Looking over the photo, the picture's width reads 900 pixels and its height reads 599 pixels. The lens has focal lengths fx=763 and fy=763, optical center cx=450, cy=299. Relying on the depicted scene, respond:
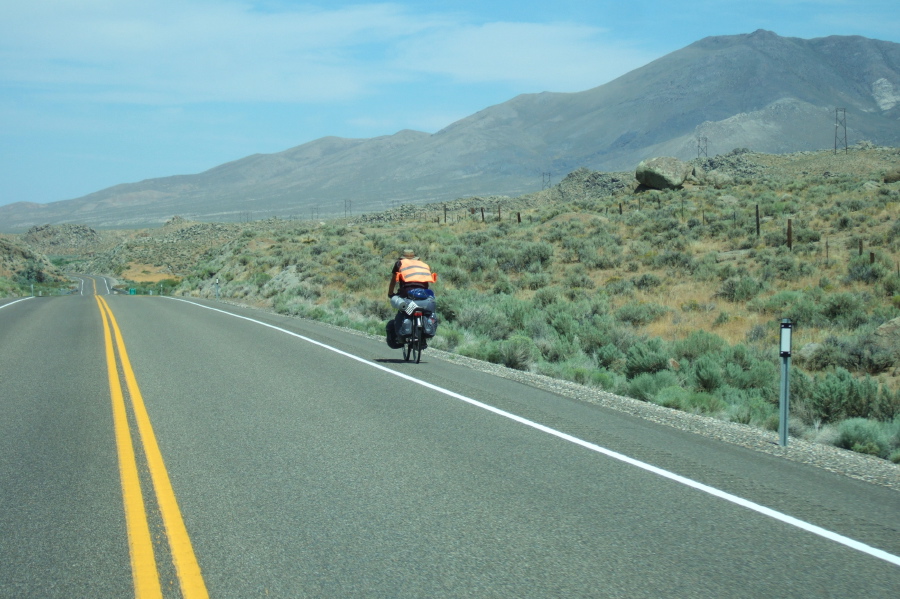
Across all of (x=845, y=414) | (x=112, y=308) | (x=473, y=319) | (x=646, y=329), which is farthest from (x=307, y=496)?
(x=112, y=308)

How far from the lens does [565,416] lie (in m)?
8.83

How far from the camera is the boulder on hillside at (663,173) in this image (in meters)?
58.9

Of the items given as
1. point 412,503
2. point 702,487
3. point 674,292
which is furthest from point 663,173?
point 412,503

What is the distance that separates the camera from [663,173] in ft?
195

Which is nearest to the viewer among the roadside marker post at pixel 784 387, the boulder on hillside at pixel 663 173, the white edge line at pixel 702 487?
the white edge line at pixel 702 487

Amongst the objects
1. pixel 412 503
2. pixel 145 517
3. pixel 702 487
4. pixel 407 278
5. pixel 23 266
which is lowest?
pixel 23 266

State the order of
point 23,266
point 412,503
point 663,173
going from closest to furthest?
1. point 412,503
2. point 663,173
3. point 23,266

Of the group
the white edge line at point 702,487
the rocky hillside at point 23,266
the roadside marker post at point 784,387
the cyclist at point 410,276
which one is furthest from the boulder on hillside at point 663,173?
the rocky hillside at point 23,266

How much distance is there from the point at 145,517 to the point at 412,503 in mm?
1861

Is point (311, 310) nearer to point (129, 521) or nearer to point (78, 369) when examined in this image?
point (78, 369)

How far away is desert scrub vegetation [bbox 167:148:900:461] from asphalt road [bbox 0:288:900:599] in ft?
9.74

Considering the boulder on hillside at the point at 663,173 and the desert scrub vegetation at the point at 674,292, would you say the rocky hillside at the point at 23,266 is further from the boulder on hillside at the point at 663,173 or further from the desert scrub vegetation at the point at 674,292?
the boulder on hillside at the point at 663,173

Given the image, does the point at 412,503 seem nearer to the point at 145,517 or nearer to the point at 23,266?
the point at 145,517

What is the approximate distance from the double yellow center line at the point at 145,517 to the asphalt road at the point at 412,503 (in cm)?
3
